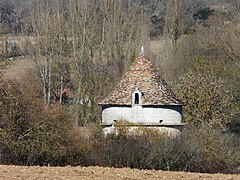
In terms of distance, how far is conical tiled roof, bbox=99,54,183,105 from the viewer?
33.1 meters

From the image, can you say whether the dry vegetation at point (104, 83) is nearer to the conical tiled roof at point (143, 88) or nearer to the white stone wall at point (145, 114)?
the white stone wall at point (145, 114)

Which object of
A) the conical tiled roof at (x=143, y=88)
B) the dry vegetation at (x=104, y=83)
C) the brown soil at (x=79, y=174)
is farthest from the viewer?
the conical tiled roof at (x=143, y=88)

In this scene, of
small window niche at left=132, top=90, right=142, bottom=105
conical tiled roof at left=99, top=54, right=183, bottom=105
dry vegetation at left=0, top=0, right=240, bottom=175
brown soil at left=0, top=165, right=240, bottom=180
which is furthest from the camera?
conical tiled roof at left=99, top=54, right=183, bottom=105

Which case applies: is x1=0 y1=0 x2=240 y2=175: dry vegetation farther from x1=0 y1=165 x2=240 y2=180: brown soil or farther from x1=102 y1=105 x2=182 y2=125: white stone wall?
x1=0 y1=165 x2=240 y2=180: brown soil

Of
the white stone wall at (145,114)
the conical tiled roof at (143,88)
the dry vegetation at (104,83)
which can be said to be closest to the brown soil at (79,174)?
the dry vegetation at (104,83)

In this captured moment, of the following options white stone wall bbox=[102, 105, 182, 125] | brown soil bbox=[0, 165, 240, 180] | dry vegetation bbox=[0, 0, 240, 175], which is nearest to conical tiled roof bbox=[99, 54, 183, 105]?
white stone wall bbox=[102, 105, 182, 125]

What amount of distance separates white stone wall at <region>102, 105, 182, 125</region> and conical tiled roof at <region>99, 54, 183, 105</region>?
291 millimetres

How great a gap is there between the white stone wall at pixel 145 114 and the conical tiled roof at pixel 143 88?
0.29m

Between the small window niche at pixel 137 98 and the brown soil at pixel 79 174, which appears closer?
the brown soil at pixel 79 174

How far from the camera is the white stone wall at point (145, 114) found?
32.5m

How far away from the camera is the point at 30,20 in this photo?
53156 millimetres

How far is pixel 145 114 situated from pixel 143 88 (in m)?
1.60

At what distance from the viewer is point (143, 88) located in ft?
111

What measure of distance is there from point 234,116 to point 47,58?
1554cm
